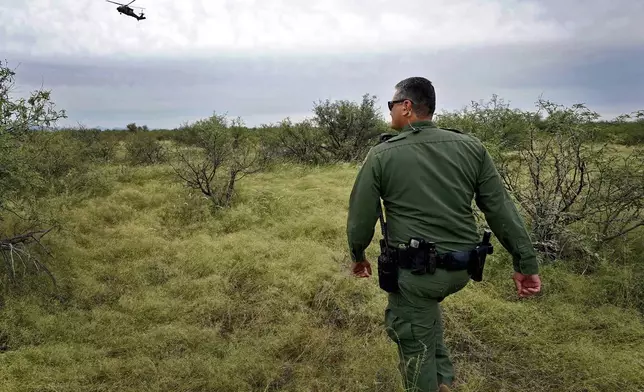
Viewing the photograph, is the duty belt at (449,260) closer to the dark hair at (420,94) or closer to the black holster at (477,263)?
the black holster at (477,263)

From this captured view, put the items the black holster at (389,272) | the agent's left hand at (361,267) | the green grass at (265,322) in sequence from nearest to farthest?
the black holster at (389,272) → the agent's left hand at (361,267) → the green grass at (265,322)

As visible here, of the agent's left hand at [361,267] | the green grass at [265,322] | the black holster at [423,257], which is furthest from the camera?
the green grass at [265,322]

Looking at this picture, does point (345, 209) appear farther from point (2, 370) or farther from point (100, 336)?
point (2, 370)

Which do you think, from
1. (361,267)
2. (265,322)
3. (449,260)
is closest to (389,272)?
(361,267)

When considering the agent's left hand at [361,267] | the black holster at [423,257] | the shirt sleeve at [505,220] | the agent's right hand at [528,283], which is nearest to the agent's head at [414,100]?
the shirt sleeve at [505,220]

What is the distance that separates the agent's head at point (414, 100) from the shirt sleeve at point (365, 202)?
0.28m

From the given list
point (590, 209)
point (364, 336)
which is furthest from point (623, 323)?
point (364, 336)

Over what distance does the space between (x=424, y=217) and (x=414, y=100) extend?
60 centimetres

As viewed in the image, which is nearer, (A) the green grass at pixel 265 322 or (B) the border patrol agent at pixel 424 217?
(B) the border patrol agent at pixel 424 217

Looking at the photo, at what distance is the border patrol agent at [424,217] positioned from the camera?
7.47 feet

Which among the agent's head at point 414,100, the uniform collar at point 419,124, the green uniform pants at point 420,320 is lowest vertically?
the green uniform pants at point 420,320

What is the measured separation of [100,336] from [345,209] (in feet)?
14.4

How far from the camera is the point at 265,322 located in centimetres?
409

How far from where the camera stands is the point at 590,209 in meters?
5.02
